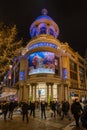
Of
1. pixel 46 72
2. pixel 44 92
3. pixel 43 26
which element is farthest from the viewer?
pixel 43 26

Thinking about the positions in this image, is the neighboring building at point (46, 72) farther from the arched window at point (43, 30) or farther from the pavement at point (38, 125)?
the pavement at point (38, 125)

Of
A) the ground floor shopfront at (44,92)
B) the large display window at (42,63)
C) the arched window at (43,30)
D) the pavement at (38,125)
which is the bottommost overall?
the pavement at (38,125)

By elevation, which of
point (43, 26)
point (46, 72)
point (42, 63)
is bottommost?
point (46, 72)

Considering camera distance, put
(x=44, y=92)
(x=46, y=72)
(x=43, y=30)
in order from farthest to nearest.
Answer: (x=43, y=30), (x=44, y=92), (x=46, y=72)

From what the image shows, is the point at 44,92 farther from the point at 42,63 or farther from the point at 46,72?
the point at 42,63

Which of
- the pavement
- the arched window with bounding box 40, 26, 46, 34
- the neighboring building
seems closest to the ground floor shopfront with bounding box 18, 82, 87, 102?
the neighboring building

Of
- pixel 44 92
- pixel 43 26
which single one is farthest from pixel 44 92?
pixel 43 26

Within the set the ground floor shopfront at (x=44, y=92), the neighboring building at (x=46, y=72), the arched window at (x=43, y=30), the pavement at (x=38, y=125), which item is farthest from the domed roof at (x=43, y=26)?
the pavement at (x=38, y=125)

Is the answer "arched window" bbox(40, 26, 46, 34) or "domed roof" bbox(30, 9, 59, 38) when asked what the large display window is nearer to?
"arched window" bbox(40, 26, 46, 34)

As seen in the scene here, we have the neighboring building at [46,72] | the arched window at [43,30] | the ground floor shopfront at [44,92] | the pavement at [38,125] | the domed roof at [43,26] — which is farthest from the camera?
the domed roof at [43,26]

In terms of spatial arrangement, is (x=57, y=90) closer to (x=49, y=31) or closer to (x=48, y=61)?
(x=48, y=61)

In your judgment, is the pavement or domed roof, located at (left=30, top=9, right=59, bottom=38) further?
domed roof, located at (left=30, top=9, right=59, bottom=38)

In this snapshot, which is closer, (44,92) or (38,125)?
(38,125)

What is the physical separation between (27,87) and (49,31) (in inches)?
775
